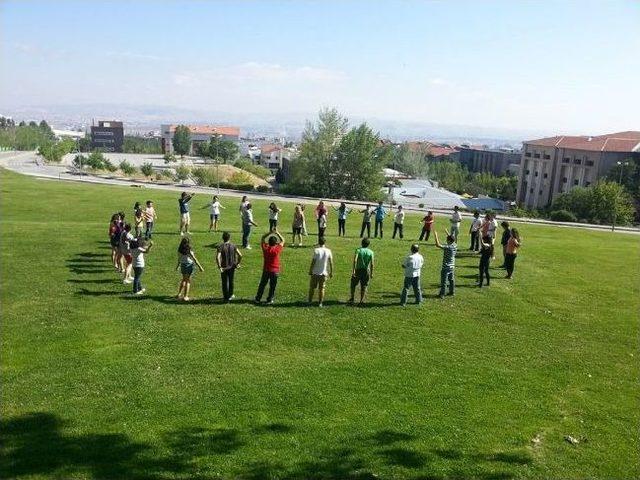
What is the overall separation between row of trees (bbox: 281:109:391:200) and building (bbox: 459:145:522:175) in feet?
303

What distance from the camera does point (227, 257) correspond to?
14.1 meters

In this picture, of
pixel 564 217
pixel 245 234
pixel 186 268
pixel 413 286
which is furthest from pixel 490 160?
pixel 186 268

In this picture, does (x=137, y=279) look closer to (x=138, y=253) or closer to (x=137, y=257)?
(x=137, y=257)

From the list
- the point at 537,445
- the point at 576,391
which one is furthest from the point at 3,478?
the point at 576,391

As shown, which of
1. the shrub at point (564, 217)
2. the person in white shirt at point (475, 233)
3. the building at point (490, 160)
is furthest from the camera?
the building at point (490, 160)

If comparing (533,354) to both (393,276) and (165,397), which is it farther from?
(165,397)

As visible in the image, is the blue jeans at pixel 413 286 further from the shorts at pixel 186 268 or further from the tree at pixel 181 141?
the tree at pixel 181 141

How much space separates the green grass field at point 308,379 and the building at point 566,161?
235ft

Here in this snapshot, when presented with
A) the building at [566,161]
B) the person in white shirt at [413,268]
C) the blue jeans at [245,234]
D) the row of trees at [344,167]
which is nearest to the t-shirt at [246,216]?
the blue jeans at [245,234]

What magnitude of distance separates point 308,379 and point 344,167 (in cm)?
5777

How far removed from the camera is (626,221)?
52312 millimetres

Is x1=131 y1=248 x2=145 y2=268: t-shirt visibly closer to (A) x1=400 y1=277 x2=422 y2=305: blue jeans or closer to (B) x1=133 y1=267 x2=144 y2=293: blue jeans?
(B) x1=133 y1=267 x2=144 y2=293: blue jeans

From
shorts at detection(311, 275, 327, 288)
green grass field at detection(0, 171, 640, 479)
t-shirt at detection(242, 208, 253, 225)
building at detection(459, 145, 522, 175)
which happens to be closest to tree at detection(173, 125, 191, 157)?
building at detection(459, 145, 522, 175)

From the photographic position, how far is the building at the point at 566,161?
3189 inches
